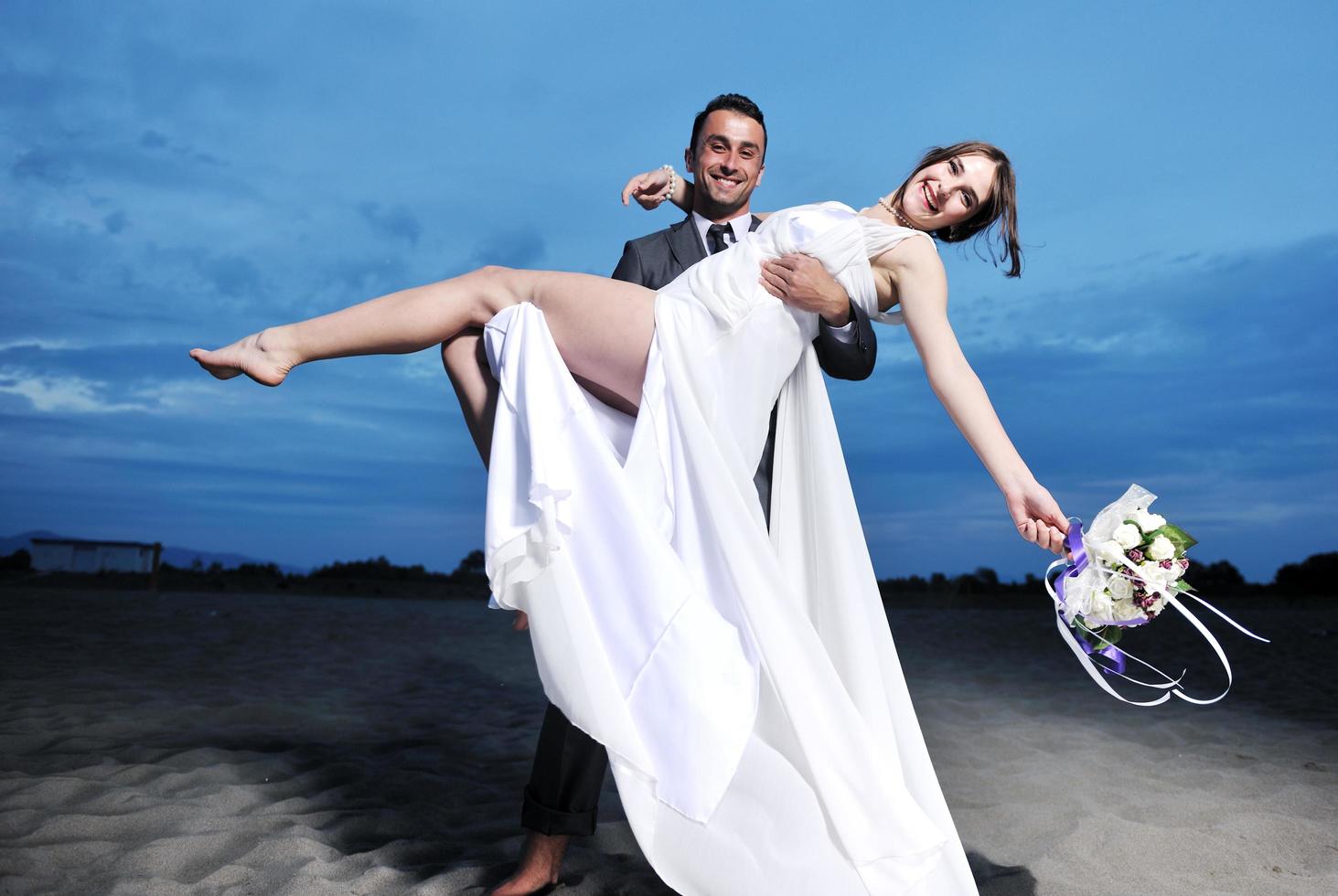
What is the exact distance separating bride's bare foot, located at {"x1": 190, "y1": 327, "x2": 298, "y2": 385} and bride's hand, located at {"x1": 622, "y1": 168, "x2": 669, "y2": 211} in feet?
3.63

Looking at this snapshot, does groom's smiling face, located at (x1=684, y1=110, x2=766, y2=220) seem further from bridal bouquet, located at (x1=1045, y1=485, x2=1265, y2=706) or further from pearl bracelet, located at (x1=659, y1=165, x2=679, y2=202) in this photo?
bridal bouquet, located at (x1=1045, y1=485, x2=1265, y2=706)

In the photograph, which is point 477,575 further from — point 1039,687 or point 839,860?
point 839,860

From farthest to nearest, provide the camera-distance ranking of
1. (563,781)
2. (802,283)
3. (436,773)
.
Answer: (436,773)
(563,781)
(802,283)

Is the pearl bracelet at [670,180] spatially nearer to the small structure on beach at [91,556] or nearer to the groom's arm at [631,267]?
the groom's arm at [631,267]

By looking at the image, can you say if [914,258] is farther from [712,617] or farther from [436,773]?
[436,773]

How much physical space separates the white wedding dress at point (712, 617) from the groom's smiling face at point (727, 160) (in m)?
0.63

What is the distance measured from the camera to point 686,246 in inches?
109

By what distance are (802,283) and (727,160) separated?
2.75 feet

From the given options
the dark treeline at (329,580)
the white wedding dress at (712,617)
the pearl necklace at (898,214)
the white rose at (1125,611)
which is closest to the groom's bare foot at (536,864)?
the white wedding dress at (712,617)

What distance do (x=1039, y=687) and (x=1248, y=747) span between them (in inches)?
72.8

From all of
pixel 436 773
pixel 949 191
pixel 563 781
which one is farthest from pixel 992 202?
pixel 436 773

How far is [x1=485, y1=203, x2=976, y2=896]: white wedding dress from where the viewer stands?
1817mm

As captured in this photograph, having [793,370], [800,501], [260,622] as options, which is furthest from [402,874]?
[260,622]

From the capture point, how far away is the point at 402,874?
8.08ft
